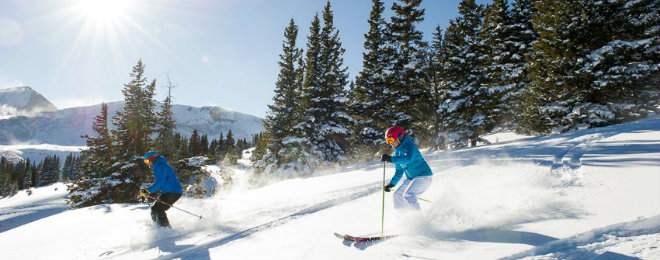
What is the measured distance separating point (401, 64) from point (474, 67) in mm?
5495

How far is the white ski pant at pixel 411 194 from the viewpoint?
6.02m

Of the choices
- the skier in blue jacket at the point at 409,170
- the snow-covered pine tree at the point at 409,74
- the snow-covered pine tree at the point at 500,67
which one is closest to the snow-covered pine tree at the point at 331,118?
the snow-covered pine tree at the point at 409,74

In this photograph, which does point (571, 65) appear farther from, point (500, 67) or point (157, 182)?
point (157, 182)

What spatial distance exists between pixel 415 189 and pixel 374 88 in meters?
18.8

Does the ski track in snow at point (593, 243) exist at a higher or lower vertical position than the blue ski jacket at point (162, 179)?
lower

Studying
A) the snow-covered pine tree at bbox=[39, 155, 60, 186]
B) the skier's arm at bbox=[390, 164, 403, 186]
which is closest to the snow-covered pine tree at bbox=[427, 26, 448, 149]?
the skier's arm at bbox=[390, 164, 403, 186]

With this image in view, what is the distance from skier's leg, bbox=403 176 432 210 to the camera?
6.02 metres

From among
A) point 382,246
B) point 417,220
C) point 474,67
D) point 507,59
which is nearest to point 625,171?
point 417,220

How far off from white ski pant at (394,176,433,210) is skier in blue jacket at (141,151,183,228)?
5.80 m

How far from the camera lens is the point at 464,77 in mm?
24156

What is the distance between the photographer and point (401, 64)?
2359 cm

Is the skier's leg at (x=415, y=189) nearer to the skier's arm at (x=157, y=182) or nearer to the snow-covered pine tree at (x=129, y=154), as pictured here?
the skier's arm at (x=157, y=182)

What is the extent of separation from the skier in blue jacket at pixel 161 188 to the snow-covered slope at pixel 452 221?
33 cm

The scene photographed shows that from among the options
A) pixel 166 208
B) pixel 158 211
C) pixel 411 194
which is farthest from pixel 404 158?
pixel 158 211
